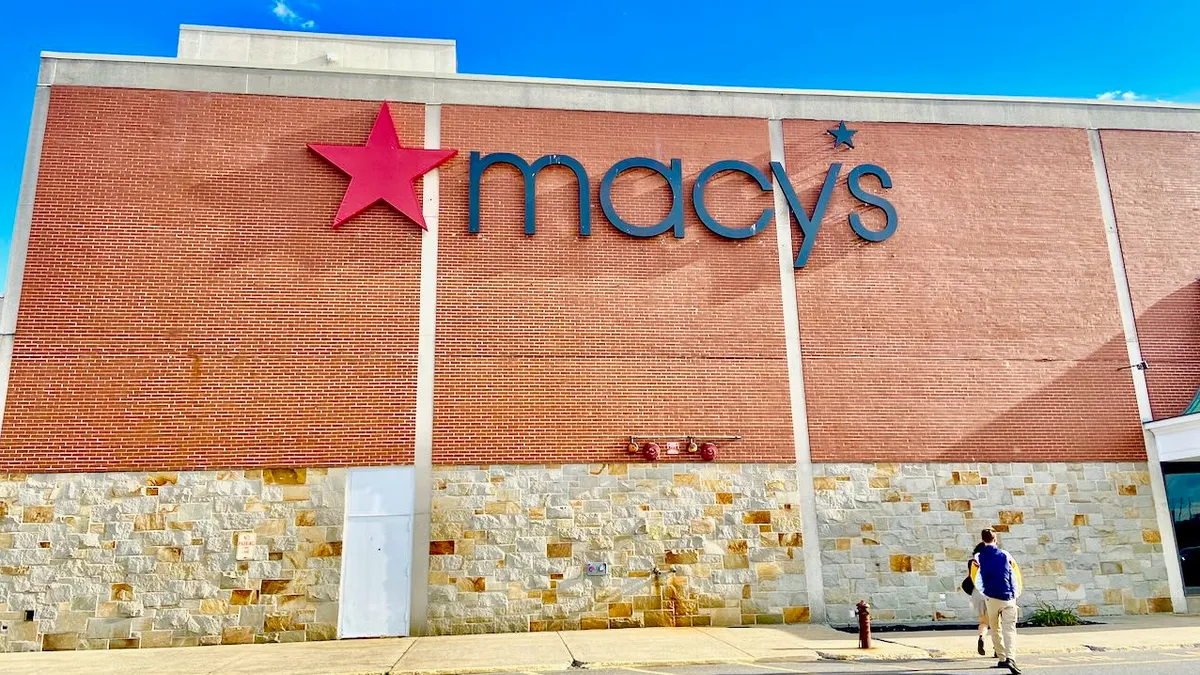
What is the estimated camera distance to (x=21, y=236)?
13.9 meters

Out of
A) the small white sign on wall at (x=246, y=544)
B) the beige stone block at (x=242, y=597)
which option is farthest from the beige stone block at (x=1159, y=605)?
the small white sign on wall at (x=246, y=544)

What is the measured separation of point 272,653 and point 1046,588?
13143 millimetres

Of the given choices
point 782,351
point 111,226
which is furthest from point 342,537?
point 782,351

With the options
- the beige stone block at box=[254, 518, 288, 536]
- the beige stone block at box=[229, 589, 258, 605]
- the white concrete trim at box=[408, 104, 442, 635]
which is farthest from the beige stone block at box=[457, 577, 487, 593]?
the beige stone block at box=[229, 589, 258, 605]

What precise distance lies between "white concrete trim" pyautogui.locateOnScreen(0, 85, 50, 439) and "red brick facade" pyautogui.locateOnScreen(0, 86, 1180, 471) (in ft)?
0.56

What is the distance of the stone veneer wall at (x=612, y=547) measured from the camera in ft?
43.8

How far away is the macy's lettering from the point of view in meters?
15.2

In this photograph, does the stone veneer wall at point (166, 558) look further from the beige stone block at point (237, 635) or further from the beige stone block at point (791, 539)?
the beige stone block at point (791, 539)

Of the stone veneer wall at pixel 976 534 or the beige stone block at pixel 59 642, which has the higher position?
the stone veneer wall at pixel 976 534

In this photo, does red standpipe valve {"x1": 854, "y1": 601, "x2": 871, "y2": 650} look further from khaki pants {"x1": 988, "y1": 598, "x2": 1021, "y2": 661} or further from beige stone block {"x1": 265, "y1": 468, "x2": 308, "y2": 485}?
beige stone block {"x1": 265, "y1": 468, "x2": 308, "y2": 485}

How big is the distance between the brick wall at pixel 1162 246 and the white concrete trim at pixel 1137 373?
0.13 m

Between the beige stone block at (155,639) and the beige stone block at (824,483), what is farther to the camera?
the beige stone block at (824,483)

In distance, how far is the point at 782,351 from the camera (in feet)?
49.3

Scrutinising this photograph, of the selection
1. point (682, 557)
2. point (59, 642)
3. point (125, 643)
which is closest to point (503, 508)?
point (682, 557)
